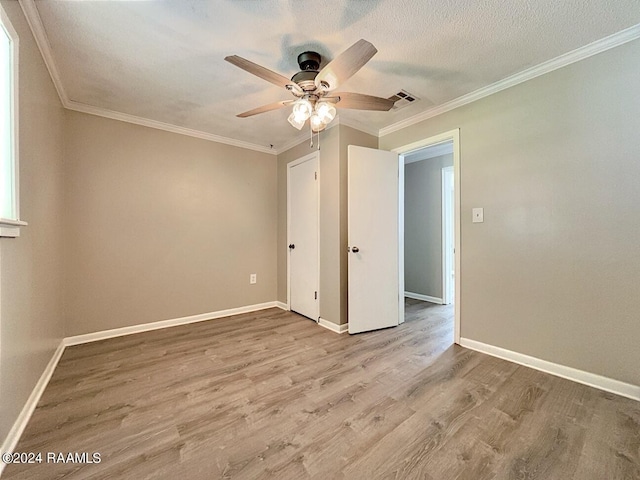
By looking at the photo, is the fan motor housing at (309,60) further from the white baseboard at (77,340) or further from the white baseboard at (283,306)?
the white baseboard at (283,306)

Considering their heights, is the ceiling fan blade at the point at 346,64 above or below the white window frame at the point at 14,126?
above

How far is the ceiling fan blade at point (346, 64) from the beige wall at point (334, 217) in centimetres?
123

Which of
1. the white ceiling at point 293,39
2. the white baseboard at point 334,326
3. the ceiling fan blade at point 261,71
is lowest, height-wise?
the white baseboard at point 334,326

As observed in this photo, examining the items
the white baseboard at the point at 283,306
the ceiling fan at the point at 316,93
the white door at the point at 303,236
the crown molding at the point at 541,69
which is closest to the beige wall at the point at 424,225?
the crown molding at the point at 541,69

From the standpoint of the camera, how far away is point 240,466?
1.17 m

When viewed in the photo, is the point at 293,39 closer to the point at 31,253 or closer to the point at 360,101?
the point at 360,101

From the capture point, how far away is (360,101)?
70.6 inches

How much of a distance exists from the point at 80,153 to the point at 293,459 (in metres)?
3.19

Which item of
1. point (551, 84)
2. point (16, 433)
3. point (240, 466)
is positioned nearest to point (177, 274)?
point (16, 433)

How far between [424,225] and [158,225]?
12.9 feet

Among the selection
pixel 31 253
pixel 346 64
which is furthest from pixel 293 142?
pixel 31 253

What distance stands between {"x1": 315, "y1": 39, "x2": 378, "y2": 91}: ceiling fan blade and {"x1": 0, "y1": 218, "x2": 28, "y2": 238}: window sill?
1.71 meters

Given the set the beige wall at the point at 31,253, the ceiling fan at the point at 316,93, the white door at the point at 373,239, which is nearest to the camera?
the beige wall at the point at 31,253

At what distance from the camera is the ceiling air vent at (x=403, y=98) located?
7.56 feet
